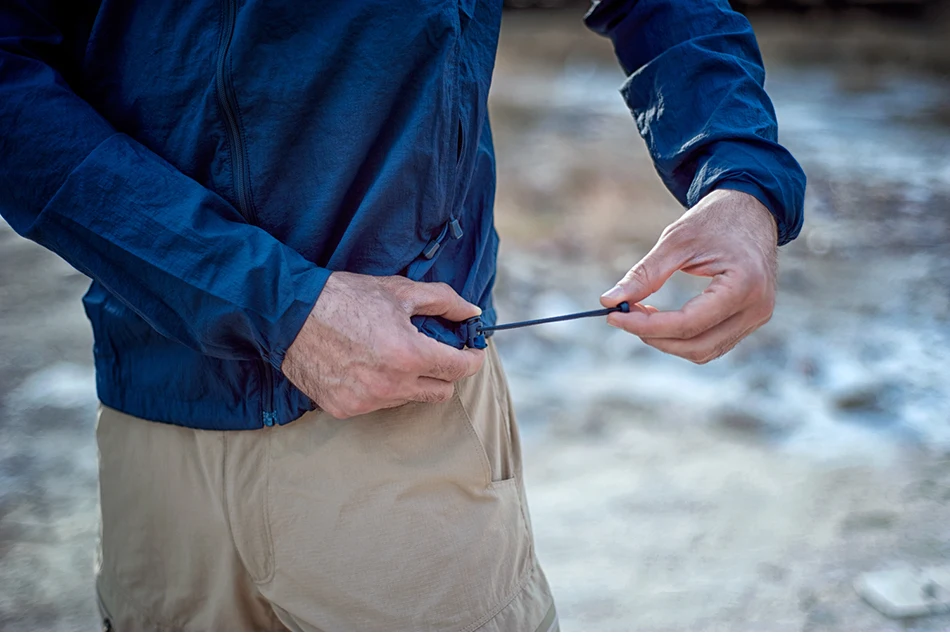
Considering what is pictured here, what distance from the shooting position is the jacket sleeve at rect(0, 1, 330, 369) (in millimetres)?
1105

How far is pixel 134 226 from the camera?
1114 mm

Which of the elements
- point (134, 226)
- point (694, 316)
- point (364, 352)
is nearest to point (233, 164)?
point (134, 226)

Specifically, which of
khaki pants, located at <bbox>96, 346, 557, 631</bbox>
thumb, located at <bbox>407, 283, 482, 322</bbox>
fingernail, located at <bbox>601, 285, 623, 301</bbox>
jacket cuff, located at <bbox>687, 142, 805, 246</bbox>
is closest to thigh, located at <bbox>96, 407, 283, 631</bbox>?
khaki pants, located at <bbox>96, 346, 557, 631</bbox>

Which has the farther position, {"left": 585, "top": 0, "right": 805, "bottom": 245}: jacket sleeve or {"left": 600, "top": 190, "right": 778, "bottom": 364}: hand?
{"left": 585, "top": 0, "right": 805, "bottom": 245}: jacket sleeve

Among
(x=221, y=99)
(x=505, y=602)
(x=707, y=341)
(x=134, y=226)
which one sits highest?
(x=221, y=99)

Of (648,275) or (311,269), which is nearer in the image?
(311,269)

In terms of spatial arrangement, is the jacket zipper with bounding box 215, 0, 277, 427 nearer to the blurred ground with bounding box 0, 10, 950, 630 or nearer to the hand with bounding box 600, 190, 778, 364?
the hand with bounding box 600, 190, 778, 364

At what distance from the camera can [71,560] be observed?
2951 millimetres

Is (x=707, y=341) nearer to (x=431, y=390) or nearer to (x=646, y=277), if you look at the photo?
(x=646, y=277)

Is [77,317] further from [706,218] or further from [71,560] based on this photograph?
[706,218]

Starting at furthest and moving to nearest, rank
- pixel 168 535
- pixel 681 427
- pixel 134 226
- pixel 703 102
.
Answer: pixel 681 427 < pixel 703 102 < pixel 168 535 < pixel 134 226

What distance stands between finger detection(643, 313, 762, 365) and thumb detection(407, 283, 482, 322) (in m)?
0.25

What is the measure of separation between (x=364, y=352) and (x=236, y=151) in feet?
0.99

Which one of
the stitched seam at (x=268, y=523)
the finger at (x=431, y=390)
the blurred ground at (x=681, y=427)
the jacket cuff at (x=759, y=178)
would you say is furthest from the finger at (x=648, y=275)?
the blurred ground at (x=681, y=427)
